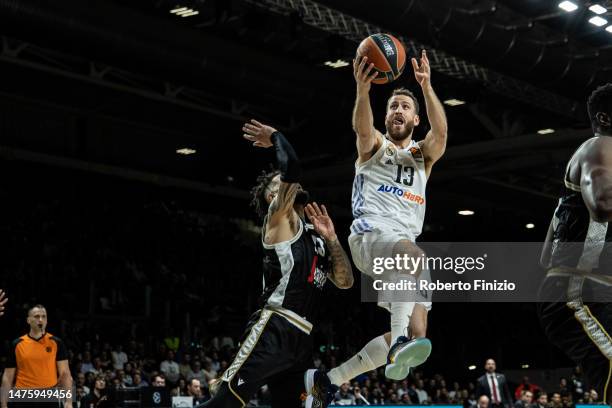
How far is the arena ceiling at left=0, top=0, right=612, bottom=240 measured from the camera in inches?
604

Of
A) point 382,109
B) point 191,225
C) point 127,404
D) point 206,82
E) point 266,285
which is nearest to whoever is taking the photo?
point 266,285

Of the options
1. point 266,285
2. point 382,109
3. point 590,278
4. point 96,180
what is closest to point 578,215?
point 590,278

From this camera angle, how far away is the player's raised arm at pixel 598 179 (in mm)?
4875

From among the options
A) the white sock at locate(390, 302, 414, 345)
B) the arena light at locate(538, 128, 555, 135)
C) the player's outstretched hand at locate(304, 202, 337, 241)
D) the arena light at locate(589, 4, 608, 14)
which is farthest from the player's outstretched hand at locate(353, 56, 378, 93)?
the arena light at locate(538, 128, 555, 135)

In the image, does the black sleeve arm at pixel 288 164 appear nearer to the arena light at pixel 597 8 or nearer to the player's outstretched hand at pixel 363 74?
the player's outstretched hand at pixel 363 74

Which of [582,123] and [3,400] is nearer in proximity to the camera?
[3,400]

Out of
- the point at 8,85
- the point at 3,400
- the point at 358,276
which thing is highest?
the point at 8,85

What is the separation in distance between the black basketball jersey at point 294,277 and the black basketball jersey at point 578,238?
218 cm

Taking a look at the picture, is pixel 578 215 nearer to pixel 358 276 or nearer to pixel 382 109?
pixel 382 109

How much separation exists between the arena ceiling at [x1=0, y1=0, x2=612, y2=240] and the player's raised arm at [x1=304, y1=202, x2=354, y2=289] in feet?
24.6

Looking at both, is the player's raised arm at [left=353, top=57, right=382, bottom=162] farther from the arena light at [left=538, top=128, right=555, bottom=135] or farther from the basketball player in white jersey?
the arena light at [left=538, top=128, right=555, bottom=135]

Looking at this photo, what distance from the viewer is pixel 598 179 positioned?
4918mm

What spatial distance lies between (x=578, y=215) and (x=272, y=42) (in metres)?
12.6

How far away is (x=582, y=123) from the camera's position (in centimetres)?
2180
